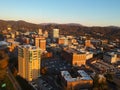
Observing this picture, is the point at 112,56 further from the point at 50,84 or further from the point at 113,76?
the point at 50,84

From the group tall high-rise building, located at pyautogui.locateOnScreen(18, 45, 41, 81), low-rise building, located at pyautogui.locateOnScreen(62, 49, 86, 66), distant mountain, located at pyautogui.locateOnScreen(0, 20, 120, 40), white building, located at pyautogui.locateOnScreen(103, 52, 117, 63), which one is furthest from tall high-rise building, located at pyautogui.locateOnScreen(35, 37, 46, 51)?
distant mountain, located at pyautogui.locateOnScreen(0, 20, 120, 40)

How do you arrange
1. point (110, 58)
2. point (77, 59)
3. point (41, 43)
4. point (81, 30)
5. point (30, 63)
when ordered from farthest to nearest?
point (81, 30), point (41, 43), point (110, 58), point (77, 59), point (30, 63)

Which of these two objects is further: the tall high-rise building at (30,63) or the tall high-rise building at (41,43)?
the tall high-rise building at (41,43)

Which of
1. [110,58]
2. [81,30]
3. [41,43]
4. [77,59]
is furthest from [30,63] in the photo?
[81,30]

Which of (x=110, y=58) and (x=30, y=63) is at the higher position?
(x=30, y=63)

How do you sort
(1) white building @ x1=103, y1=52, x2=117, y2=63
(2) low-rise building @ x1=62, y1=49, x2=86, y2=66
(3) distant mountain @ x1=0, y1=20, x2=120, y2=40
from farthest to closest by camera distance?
(3) distant mountain @ x1=0, y1=20, x2=120, y2=40 < (1) white building @ x1=103, y1=52, x2=117, y2=63 < (2) low-rise building @ x1=62, y1=49, x2=86, y2=66

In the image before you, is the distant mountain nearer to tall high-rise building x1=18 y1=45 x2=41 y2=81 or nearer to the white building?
the white building

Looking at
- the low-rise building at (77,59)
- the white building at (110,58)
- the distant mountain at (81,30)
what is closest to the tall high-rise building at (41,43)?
the low-rise building at (77,59)

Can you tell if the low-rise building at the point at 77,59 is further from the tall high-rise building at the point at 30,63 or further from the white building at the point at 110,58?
the tall high-rise building at the point at 30,63

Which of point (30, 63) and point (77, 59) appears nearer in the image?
point (30, 63)

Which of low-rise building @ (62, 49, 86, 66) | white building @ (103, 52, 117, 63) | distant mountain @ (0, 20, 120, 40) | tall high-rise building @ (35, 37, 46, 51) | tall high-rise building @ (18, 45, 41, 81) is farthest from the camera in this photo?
distant mountain @ (0, 20, 120, 40)

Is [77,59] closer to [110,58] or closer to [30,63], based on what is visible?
[110,58]
